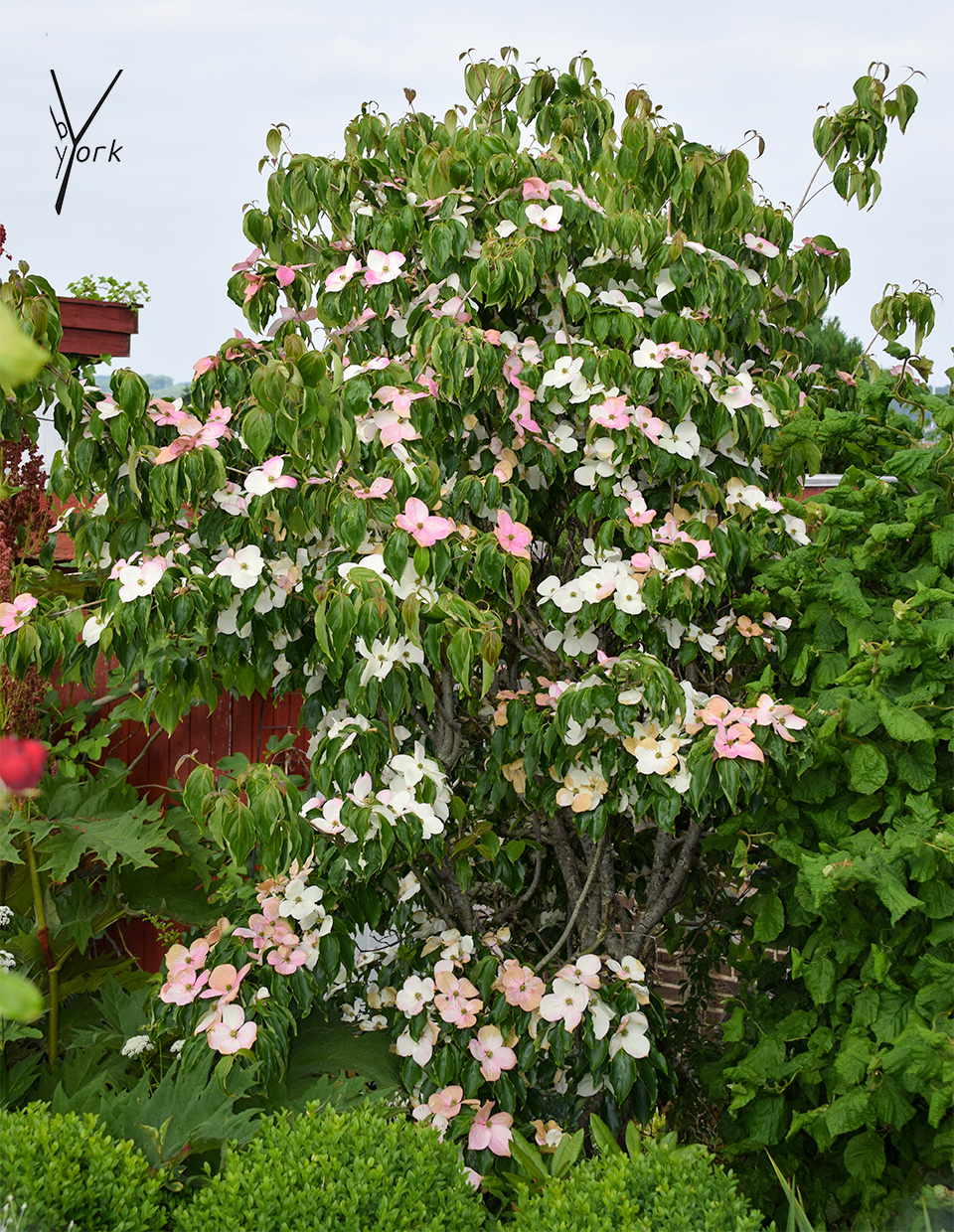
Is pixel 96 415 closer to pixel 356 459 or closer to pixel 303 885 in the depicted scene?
pixel 356 459

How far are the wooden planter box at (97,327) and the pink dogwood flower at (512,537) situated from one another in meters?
3.13

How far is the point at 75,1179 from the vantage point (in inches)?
80.3

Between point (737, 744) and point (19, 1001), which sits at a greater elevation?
point (737, 744)

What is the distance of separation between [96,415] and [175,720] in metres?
0.81

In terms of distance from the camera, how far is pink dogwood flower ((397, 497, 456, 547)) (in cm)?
219

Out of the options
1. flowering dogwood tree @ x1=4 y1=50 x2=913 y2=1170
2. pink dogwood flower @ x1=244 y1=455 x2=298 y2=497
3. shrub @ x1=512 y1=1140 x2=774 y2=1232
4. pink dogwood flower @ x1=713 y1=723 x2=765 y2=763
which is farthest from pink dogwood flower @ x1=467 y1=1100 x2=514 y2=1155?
pink dogwood flower @ x1=244 y1=455 x2=298 y2=497

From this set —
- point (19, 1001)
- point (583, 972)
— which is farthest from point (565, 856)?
point (19, 1001)

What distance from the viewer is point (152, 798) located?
4.26 meters

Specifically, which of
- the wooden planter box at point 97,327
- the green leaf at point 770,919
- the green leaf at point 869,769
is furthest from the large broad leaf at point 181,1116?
the wooden planter box at point 97,327

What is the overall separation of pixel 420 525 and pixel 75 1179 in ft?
4.77

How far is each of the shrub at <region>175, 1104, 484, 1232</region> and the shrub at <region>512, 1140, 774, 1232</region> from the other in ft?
0.59

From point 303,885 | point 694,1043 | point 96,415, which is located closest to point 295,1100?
point 303,885

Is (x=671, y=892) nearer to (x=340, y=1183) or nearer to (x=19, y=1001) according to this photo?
(x=340, y=1183)

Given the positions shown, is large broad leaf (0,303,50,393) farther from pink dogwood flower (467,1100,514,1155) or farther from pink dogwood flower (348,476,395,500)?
pink dogwood flower (467,1100,514,1155)
